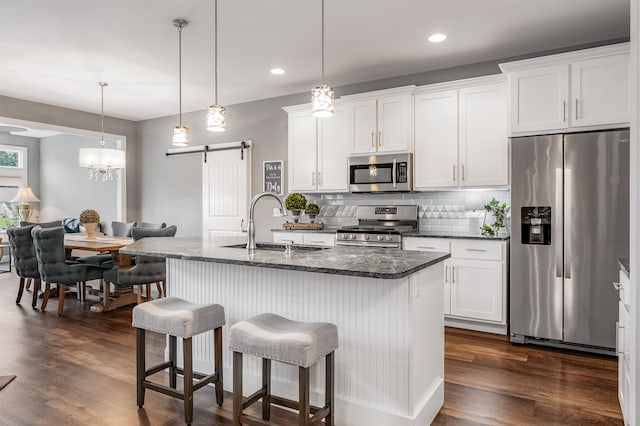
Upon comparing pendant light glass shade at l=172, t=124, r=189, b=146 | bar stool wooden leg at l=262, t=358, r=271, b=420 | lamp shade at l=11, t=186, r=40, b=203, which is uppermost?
pendant light glass shade at l=172, t=124, r=189, b=146

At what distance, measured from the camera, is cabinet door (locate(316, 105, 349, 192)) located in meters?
4.81

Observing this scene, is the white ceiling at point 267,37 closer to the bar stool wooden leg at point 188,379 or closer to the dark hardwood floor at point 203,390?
the bar stool wooden leg at point 188,379

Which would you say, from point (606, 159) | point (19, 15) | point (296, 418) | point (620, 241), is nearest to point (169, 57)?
point (19, 15)

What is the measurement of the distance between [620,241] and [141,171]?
6657mm

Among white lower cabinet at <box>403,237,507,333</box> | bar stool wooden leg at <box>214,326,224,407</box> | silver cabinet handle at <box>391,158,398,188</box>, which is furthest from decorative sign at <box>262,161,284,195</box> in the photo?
bar stool wooden leg at <box>214,326,224,407</box>

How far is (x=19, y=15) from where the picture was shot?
128 inches

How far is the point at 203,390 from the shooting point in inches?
106

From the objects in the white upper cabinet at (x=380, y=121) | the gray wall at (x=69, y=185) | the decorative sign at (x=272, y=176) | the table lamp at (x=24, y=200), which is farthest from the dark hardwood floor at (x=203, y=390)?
the table lamp at (x=24, y=200)

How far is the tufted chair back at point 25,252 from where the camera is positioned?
4895mm

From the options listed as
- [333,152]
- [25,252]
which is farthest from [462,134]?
[25,252]

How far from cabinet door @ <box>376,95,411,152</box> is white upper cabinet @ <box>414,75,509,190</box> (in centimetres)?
11

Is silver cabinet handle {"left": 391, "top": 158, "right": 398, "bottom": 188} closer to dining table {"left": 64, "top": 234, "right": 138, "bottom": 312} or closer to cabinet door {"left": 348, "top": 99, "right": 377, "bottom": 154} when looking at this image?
cabinet door {"left": 348, "top": 99, "right": 377, "bottom": 154}

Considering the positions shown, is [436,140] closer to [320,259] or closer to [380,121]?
[380,121]

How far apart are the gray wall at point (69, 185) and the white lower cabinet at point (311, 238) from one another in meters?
4.29
